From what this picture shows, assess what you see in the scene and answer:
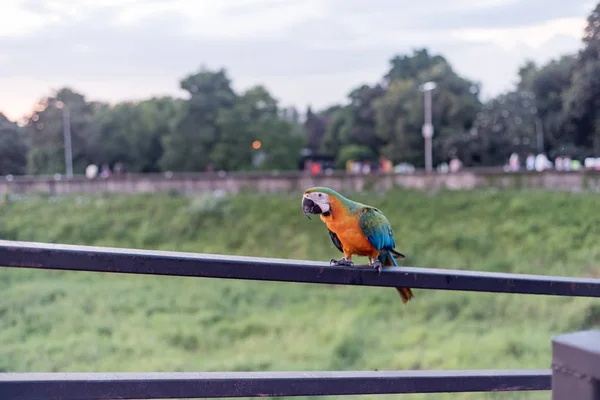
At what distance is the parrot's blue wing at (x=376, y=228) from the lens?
1616 millimetres

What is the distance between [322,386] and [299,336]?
7.61 m

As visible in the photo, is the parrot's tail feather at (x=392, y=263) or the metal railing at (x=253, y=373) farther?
the parrot's tail feather at (x=392, y=263)

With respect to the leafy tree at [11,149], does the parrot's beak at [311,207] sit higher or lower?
lower

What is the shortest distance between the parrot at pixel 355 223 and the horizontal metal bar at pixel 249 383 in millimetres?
329

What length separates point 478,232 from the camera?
1059 cm

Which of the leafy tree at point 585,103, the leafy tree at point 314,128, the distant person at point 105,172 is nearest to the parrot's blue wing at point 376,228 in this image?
the leafy tree at point 585,103

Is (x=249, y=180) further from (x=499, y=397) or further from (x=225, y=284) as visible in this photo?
(x=499, y=397)

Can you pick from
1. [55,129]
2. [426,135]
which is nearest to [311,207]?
[55,129]

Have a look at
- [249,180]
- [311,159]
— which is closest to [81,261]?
[249,180]

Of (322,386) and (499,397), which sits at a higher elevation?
(322,386)

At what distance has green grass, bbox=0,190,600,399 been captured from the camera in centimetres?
748

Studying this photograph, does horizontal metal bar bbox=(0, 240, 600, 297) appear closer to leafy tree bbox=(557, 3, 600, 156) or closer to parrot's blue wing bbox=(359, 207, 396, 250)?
parrot's blue wing bbox=(359, 207, 396, 250)

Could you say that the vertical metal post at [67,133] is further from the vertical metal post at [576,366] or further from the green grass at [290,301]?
the vertical metal post at [576,366]

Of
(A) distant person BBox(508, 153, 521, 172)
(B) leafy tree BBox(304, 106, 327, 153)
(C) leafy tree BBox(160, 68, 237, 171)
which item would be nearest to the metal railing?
(A) distant person BBox(508, 153, 521, 172)
